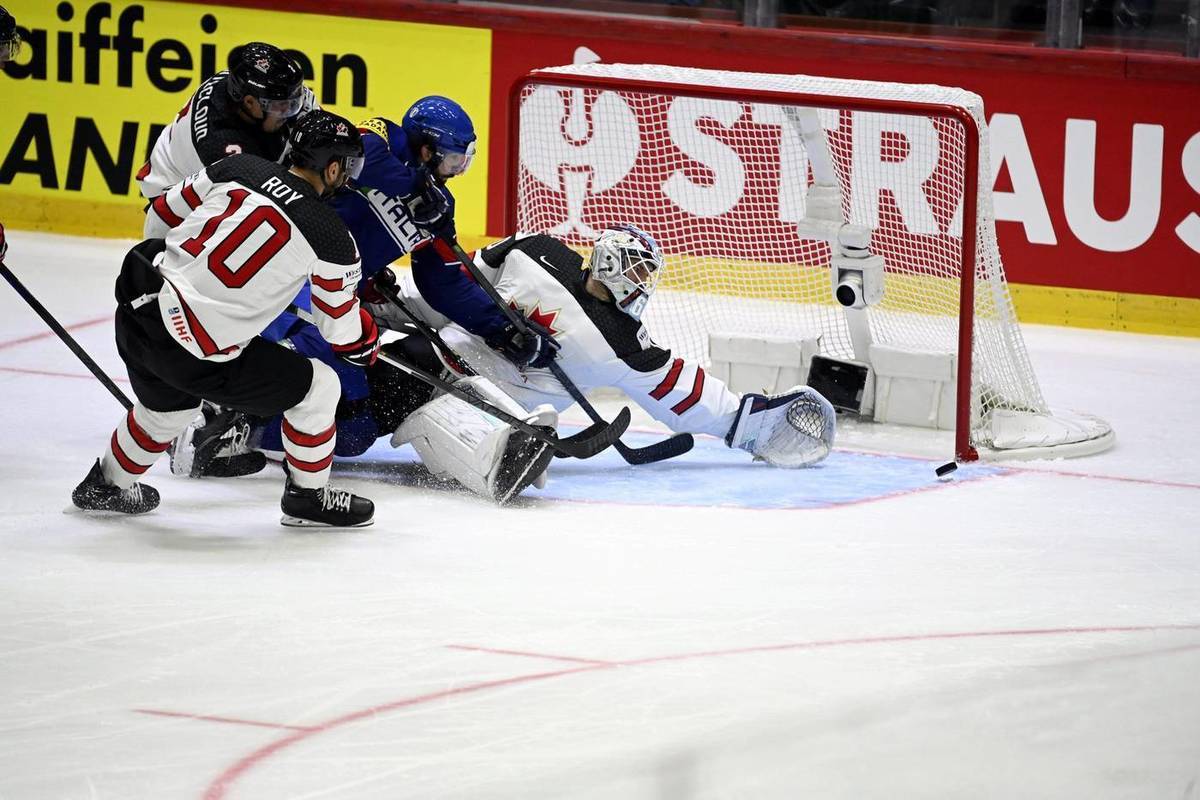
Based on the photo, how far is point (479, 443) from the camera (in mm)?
4559

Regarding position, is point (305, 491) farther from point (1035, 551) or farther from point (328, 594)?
point (1035, 551)

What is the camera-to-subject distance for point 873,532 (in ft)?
14.5

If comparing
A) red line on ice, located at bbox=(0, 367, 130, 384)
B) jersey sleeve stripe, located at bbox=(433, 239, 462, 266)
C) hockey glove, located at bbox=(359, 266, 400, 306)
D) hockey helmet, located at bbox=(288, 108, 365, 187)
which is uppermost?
hockey helmet, located at bbox=(288, 108, 365, 187)

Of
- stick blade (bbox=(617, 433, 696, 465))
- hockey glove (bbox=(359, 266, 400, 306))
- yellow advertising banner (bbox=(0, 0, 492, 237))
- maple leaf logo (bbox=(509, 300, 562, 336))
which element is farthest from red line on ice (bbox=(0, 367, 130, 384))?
yellow advertising banner (bbox=(0, 0, 492, 237))

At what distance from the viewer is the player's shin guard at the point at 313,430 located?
4113mm

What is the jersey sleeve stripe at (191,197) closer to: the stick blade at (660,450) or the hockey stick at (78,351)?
the hockey stick at (78,351)

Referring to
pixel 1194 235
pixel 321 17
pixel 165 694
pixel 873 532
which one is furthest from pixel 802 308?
pixel 165 694

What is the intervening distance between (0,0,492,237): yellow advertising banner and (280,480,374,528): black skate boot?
3.45 meters

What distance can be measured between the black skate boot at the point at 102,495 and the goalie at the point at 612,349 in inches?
38.5

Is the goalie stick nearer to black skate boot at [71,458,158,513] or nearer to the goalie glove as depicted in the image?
the goalie glove

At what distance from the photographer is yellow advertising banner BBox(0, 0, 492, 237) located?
296 inches

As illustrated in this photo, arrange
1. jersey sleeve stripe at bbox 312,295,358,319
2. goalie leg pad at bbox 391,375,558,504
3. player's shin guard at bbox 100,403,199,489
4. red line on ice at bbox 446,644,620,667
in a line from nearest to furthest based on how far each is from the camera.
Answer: red line on ice at bbox 446,644,620,667 → jersey sleeve stripe at bbox 312,295,358,319 → player's shin guard at bbox 100,403,199,489 → goalie leg pad at bbox 391,375,558,504

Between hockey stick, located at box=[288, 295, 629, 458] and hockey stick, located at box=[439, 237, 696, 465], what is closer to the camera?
hockey stick, located at box=[288, 295, 629, 458]

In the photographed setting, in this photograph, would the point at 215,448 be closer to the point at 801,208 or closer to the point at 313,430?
the point at 313,430
